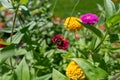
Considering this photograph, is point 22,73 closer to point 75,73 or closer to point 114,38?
point 75,73

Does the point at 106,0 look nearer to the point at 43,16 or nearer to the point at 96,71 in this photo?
the point at 96,71

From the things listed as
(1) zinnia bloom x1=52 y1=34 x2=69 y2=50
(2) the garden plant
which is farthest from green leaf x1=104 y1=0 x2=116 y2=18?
(1) zinnia bloom x1=52 y1=34 x2=69 y2=50

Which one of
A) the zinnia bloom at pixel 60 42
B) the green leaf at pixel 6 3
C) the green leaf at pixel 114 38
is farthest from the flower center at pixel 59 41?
the green leaf at pixel 114 38

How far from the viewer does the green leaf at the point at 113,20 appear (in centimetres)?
127

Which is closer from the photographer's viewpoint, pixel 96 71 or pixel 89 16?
pixel 96 71

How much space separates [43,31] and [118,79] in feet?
4.17

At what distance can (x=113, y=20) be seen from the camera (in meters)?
1.29

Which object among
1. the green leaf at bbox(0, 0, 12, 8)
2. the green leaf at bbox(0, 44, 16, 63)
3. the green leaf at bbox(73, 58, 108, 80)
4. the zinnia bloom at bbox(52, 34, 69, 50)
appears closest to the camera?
the green leaf at bbox(73, 58, 108, 80)

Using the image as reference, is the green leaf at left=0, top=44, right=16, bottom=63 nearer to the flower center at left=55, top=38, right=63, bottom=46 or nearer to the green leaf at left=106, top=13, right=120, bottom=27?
the green leaf at left=106, top=13, right=120, bottom=27

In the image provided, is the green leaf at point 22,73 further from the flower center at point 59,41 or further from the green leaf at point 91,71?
the flower center at point 59,41

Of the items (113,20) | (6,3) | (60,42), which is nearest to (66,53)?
(60,42)

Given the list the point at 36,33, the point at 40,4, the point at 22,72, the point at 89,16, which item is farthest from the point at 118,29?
the point at 40,4

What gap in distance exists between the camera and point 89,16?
6.34 feet

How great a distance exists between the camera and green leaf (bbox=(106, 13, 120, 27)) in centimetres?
127
